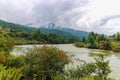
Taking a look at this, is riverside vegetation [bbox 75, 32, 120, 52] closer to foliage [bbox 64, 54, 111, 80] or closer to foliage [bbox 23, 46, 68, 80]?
foliage [bbox 64, 54, 111, 80]

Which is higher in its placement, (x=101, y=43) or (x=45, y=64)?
(x=101, y=43)

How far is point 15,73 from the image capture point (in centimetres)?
1781

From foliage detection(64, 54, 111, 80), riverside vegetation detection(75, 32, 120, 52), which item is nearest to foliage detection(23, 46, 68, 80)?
foliage detection(64, 54, 111, 80)

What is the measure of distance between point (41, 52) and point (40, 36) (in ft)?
437

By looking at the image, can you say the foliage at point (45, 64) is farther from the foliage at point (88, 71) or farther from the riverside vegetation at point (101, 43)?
the riverside vegetation at point (101, 43)

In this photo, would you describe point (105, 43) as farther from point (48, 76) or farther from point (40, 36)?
point (48, 76)

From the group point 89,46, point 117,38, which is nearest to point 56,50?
point 89,46

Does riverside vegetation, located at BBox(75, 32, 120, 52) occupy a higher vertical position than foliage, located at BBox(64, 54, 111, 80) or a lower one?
higher

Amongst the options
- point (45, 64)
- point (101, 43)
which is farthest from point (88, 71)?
point (101, 43)

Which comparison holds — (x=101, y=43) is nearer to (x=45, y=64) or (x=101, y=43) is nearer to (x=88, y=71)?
(x=88, y=71)

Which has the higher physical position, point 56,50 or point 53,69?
point 56,50

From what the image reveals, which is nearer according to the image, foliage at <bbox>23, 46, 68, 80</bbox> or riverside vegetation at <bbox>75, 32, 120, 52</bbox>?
foliage at <bbox>23, 46, 68, 80</bbox>

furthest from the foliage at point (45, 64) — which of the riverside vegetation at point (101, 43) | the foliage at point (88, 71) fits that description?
the riverside vegetation at point (101, 43)

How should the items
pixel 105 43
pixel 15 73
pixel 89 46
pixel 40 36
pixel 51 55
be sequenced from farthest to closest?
pixel 40 36, pixel 89 46, pixel 105 43, pixel 51 55, pixel 15 73
